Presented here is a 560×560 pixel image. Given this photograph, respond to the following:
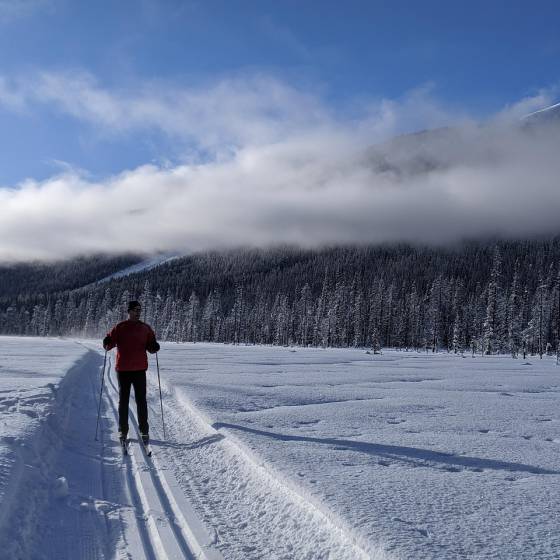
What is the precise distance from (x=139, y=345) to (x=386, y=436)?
448 cm

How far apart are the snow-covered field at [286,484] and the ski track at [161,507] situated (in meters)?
0.02

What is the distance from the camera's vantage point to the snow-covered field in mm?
3992

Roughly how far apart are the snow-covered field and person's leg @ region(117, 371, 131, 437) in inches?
14.8

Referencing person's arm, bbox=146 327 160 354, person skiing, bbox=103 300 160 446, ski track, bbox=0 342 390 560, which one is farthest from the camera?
person's arm, bbox=146 327 160 354

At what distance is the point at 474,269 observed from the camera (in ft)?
579

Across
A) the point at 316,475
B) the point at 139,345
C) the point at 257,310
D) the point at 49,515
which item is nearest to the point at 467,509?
the point at 316,475

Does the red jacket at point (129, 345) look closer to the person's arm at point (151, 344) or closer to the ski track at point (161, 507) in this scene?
the person's arm at point (151, 344)

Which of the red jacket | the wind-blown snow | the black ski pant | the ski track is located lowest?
the ski track

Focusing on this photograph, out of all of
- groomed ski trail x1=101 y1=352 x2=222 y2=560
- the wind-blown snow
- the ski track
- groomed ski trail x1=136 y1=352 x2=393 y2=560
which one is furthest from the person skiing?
the wind-blown snow

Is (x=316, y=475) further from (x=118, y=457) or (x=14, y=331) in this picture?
(x=14, y=331)

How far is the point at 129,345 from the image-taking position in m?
7.82

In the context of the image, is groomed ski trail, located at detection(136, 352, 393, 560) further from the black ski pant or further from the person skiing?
the person skiing

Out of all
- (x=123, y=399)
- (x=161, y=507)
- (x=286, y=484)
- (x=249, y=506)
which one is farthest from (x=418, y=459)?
(x=123, y=399)

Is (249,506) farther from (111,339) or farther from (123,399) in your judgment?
(111,339)
